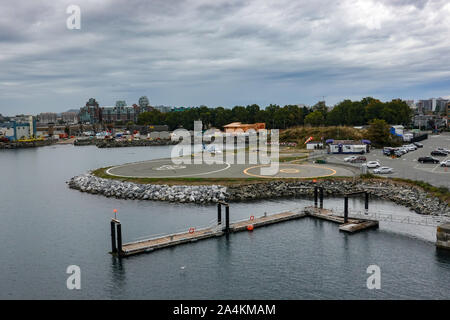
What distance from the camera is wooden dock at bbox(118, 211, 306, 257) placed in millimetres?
35997

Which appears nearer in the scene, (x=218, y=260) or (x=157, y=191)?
(x=218, y=260)

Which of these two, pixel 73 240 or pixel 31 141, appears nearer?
pixel 73 240

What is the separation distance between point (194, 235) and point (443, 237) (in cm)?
2389

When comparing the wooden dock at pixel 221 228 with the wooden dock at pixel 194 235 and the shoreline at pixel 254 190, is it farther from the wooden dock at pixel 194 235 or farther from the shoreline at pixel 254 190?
the shoreline at pixel 254 190

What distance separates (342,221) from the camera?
143 feet

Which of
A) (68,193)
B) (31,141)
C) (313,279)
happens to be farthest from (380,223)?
(31,141)

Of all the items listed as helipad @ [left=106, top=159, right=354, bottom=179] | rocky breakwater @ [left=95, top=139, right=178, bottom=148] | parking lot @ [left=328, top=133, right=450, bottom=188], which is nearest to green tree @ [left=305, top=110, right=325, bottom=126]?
rocky breakwater @ [left=95, top=139, right=178, bottom=148]

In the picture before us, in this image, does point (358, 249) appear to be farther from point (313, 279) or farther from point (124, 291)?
point (124, 291)

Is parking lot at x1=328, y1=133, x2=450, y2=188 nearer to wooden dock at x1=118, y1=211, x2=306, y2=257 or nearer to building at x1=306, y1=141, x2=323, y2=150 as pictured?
building at x1=306, y1=141, x2=323, y2=150

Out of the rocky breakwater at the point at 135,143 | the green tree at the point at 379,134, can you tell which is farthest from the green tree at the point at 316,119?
the green tree at the point at 379,134

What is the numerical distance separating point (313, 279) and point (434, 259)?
463 inches

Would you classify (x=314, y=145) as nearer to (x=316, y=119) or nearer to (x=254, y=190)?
(x=254, y=190)

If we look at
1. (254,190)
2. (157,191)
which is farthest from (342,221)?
(157,191)

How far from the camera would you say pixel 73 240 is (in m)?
39.6
